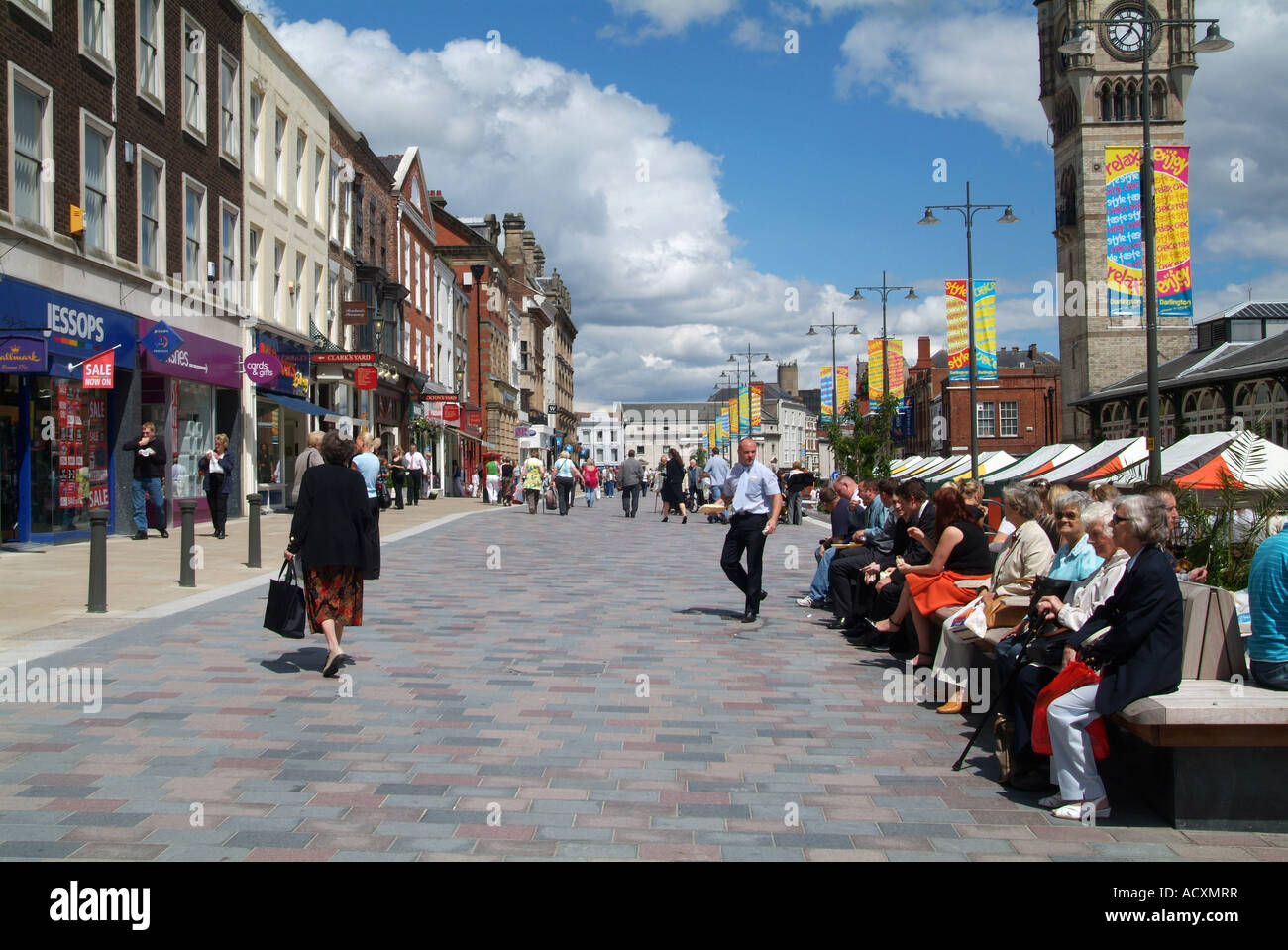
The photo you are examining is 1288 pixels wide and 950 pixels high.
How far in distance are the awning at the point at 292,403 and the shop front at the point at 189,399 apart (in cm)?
163

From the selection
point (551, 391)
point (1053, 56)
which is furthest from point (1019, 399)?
point (551, 391)

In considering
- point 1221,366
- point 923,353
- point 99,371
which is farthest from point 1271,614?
point 923,353

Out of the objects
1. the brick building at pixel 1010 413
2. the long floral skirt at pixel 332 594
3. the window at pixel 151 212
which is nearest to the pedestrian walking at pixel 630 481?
the window at pixel 151 212

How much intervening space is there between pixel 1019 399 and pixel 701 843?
2936 inches

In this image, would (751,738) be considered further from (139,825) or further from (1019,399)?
(1019,399)

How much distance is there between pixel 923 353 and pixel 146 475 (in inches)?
3170

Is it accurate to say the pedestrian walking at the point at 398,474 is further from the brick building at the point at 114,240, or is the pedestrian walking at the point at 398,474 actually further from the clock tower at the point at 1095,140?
the clock tower at the point at 1095,140

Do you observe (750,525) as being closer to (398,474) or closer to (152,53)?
(152,53)

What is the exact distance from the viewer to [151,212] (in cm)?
2061

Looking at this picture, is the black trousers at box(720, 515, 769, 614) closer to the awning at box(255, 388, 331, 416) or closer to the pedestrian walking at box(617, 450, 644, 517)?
the awning at box(255, 388, 331, 416)

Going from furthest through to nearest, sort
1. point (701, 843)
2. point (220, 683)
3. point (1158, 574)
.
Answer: point (220, 683) < point (1158, 574) < point (701, 843)

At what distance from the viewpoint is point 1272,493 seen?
28.8 ft

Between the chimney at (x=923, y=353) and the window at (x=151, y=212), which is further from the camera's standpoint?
the chimney at (x=923, y=353)

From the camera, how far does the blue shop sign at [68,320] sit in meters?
15.3
